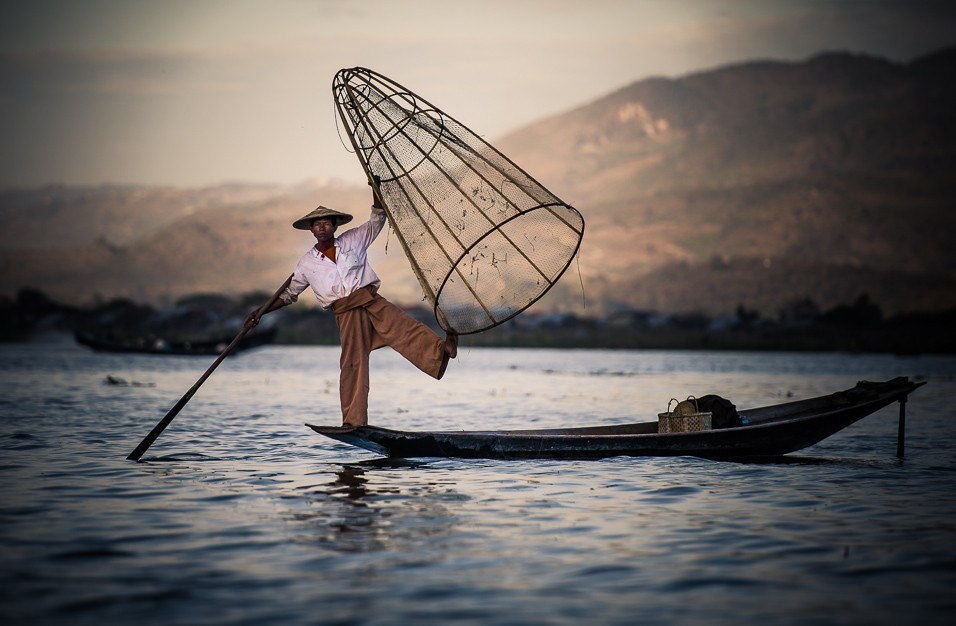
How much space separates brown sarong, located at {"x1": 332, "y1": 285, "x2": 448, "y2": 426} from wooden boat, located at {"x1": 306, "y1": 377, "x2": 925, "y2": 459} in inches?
18.3

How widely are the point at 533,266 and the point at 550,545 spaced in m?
3.75

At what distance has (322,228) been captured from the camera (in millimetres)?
8773

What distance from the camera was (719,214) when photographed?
113688 mm

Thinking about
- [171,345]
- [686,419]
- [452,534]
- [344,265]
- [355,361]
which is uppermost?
[171,345]

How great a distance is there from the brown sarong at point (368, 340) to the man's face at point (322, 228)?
54 cm

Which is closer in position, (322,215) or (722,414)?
(322,215)

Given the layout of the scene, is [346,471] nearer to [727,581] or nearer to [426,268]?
[426,268]

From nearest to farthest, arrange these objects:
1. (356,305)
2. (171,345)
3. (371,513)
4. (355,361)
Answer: (371,513) → (356,305) → (355,361) → (171,345)

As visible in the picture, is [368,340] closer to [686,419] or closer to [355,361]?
[355,361]

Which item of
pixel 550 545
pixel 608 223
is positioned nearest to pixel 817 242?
pixel 608 223

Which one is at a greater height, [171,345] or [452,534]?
[171,345]

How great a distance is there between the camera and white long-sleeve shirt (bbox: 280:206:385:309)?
8.78 metres

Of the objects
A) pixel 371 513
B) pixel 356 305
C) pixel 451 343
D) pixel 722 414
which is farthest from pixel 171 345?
pixel 371 513

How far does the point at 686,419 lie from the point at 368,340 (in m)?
3.24
